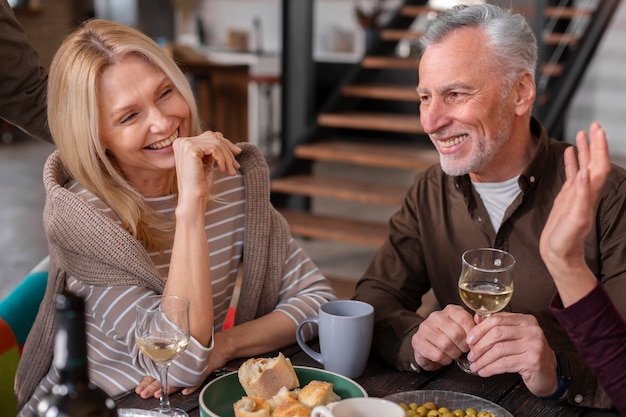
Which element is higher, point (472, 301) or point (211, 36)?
point (472, 301)

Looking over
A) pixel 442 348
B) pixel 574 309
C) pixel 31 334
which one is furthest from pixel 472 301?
pixel 31 334

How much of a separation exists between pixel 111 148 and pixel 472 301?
0.83m

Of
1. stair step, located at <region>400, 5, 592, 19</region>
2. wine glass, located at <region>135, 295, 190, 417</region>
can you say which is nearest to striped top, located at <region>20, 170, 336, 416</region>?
wine glass, located at <region>135, 295, 190, 417</region>

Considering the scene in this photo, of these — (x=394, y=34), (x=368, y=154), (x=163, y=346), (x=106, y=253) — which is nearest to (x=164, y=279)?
(x=106, y=253)

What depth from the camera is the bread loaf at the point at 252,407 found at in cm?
124

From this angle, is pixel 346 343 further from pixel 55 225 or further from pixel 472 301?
pixel 55 225

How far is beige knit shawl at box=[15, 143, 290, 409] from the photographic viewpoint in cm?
161

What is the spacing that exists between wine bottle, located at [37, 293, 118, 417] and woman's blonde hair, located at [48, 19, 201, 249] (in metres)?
0.76

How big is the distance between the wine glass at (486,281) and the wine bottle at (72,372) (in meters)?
0.72

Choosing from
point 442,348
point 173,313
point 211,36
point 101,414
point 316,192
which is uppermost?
point 101,414

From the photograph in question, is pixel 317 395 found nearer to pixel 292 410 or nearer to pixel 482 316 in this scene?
pixel 292 410

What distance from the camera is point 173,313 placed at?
132 centimetres

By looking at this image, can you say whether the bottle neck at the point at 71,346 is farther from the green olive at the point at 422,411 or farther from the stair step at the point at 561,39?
the stair step at the point at 561,39

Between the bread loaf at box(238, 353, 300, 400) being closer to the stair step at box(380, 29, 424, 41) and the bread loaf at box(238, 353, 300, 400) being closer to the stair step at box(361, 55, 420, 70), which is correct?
the stair step at box(361, 55, 420, 70)
